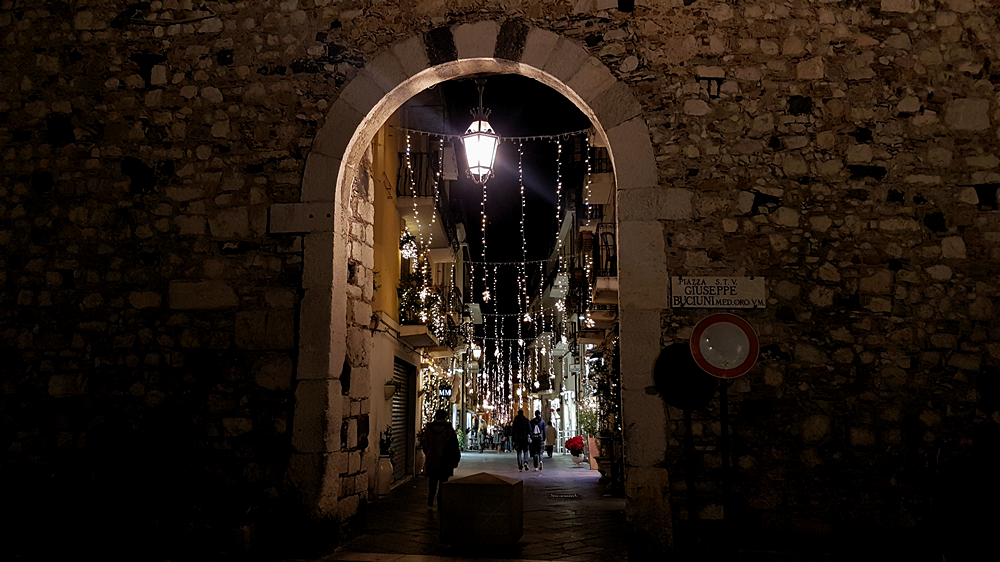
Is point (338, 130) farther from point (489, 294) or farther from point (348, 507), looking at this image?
point (489, 294)

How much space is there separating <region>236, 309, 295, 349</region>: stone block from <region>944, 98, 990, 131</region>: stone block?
615cm

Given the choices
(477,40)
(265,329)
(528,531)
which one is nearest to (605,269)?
(528,531)

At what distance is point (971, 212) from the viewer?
6.23m

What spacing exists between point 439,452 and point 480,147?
14.3 feet

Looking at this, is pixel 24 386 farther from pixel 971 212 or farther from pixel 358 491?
pixel 971 212

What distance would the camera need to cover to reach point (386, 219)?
12781 mm

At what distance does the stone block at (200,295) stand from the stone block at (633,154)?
3722 mm

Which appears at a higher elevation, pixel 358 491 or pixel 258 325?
pixel 258 325

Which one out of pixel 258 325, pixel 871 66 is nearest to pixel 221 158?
pixel 258 325

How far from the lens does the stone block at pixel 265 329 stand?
→ 6535mm

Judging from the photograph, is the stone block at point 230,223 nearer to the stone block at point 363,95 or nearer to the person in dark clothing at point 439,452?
the stone block at point 363,95

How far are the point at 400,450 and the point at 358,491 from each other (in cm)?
809

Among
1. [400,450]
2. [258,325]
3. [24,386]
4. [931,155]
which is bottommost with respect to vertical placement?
[400,450]

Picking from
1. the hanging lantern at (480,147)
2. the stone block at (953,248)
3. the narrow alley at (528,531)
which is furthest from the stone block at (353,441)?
the stone block at (953,248)
